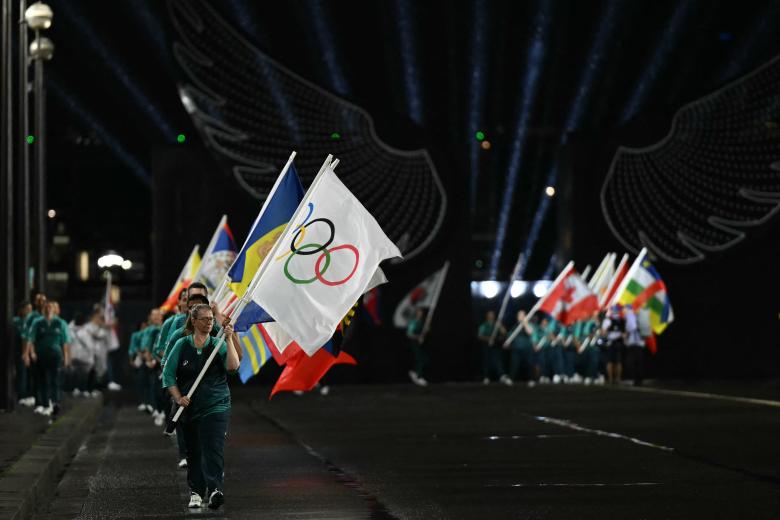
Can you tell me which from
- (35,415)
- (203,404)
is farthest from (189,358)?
(35,415)

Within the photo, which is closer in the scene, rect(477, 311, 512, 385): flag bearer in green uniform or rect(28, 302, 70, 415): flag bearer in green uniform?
rect(28, 302, 70, 415): flag bearer in green uniform

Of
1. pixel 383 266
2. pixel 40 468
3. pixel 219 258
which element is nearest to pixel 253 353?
pixel 40 468

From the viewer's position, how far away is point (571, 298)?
116ft

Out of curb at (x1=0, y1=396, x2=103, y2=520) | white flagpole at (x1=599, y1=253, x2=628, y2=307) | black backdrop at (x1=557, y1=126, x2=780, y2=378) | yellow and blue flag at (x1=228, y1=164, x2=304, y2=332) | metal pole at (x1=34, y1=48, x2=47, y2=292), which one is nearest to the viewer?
curb at (x1=0, y1=396, x2=103, y2=520)

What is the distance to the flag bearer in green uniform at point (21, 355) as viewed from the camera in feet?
84.4

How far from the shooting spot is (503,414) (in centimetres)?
2341

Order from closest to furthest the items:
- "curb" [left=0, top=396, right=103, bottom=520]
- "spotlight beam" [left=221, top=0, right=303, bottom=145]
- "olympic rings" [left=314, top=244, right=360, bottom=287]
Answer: "curb" [left=0, top=396, right=103, bottom=520], "olympic rings" [left=314, top=244, right=360, bottom=287], "spotlight beam" [left=221, top=0, right=303, bottom=145]

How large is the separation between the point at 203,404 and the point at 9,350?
41.6 feet

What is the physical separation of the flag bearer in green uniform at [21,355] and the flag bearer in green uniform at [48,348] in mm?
1436

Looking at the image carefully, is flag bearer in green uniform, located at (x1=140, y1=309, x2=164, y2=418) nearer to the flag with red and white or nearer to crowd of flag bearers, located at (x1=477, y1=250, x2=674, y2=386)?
the flag with red and white

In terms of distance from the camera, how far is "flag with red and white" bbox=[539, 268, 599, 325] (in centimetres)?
3481

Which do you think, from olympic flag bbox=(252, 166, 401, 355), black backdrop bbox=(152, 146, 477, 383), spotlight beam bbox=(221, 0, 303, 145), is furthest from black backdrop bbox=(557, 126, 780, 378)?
olympic flag bbox=(252, 166, 401, 355)

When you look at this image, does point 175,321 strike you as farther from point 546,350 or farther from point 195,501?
point 546,350

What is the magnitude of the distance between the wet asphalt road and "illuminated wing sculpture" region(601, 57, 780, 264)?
35.8 ft
